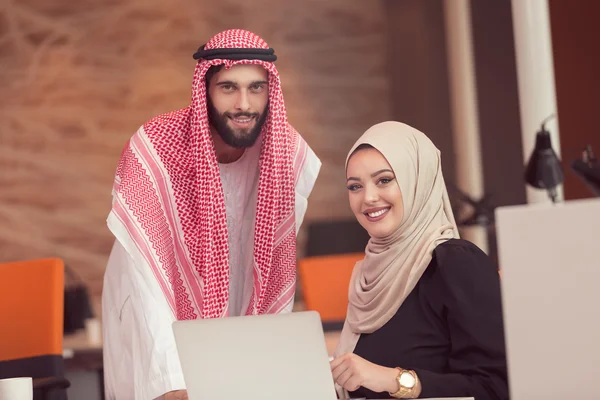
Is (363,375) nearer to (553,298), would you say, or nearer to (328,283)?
(553,298)

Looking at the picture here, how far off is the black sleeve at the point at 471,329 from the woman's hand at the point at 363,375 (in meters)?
0.06

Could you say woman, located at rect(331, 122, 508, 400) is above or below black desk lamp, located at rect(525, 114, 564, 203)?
below

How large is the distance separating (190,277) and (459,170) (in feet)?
16.1

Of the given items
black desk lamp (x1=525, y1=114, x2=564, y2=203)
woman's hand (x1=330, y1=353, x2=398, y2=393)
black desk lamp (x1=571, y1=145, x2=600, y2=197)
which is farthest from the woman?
black desk lamp (x1=525, y1=114, x2=564, y2=203)

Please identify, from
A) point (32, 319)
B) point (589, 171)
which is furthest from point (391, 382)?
point (32, 319)

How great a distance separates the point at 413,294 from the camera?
1999mm

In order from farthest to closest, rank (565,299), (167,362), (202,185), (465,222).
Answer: (465,222) → (202,185) → (167,362) → (565,299)

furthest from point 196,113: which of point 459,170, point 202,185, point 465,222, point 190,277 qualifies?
point 459,170

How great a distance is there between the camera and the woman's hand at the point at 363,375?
5.77 ft

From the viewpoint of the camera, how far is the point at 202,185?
2467 millimetres

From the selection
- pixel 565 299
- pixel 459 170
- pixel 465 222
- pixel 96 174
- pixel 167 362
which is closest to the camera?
pixel 565 299

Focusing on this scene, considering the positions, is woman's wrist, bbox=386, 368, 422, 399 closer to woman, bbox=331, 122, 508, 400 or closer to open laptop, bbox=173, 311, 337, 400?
woman, bbox=331, 122, 508, 400

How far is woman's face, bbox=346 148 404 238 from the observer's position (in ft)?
Answer: 6.81

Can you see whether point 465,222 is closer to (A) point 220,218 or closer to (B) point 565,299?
(A) point 220,218
